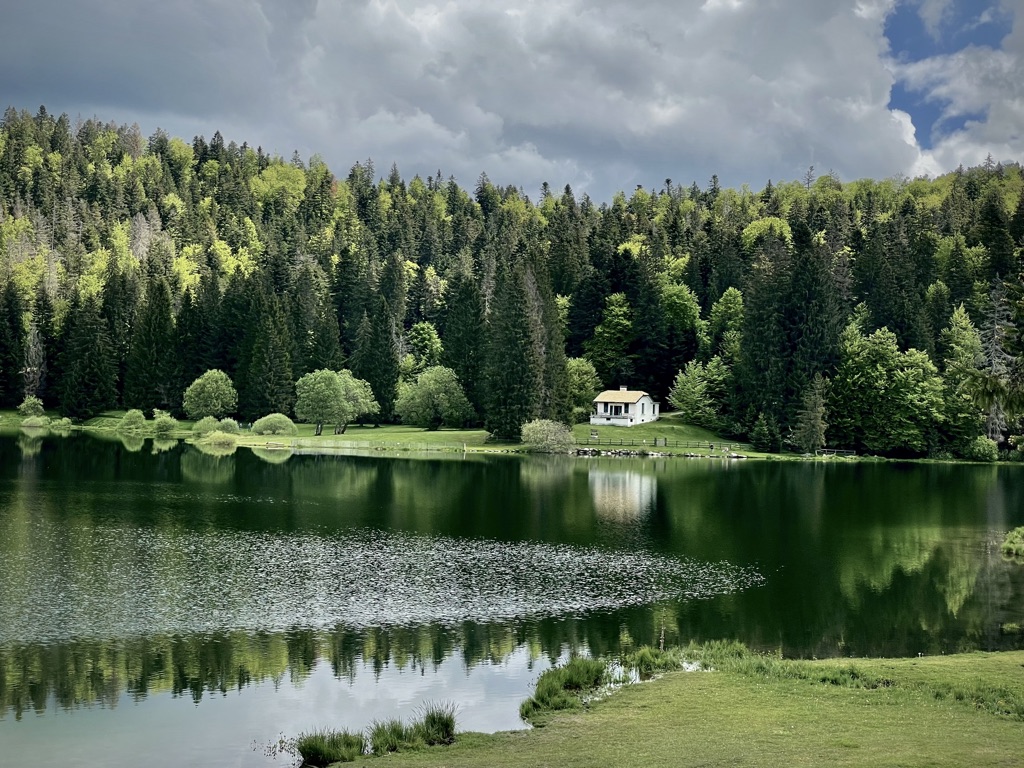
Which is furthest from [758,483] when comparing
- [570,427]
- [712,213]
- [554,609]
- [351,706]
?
[712,213]

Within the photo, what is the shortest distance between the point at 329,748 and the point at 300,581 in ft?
58.4

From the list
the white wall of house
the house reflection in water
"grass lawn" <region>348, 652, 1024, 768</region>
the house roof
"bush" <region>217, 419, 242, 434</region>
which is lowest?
"grass lawn" <region>348, 652, 1024, 768</region>

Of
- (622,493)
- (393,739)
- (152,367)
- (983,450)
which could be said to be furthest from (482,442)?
(393,739)


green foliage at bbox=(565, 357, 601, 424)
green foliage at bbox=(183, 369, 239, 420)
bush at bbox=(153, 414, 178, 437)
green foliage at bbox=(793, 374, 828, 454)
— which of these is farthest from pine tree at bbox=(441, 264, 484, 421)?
green foliage at bbox=(793, 374, 828, 454)

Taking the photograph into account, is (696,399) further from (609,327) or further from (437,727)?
(437,727)

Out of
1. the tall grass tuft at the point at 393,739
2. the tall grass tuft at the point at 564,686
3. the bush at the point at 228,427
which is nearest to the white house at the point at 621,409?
the bush at the point at 228,427

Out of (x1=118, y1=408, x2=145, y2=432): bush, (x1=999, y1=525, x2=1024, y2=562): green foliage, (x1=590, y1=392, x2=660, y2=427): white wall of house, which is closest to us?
(x1=999, y1=525, x2=1024, y2=562): green foliage

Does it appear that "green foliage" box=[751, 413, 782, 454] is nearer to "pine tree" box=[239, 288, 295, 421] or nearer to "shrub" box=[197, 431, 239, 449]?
"pine tree" box=[239, 288, 295, 421]

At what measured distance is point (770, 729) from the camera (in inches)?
709

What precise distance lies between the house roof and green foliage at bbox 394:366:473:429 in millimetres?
14931

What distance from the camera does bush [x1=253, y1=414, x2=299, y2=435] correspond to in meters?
105

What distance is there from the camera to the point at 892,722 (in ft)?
59.7

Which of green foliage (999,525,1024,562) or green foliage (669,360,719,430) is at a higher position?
green foliage (669,360,719,430)

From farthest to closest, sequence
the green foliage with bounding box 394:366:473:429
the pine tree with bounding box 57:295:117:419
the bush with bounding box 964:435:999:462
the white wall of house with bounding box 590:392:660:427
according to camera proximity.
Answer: the pine tree with bounding box 57:295:117:419, the white wall of house with bounding box 590:392:660:427, the green foliage with bounding box 394:366:473:429, the bush with bounding box 964:435:999:462
